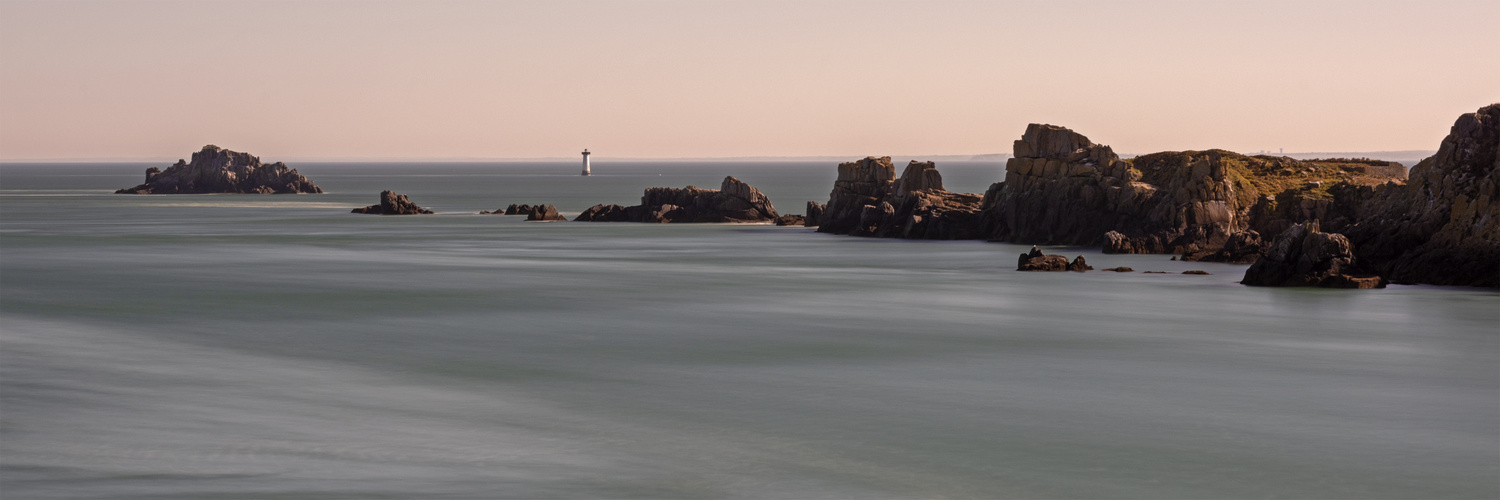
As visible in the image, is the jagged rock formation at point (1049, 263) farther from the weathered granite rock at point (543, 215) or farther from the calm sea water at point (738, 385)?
the weathered granite rock at point (543, 215)

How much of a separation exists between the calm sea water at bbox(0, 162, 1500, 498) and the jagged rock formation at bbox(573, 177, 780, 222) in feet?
148

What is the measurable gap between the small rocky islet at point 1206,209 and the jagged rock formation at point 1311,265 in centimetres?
5

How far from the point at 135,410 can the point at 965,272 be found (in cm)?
3800

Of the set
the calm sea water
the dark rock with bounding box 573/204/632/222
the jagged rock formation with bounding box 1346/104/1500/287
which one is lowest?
the calm sea water

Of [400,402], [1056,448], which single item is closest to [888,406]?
[1056,448]

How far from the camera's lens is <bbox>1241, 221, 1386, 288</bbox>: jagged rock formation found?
49.8m

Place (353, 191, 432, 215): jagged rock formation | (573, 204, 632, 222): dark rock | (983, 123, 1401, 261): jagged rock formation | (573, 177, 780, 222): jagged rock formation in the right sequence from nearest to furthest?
(983, 123, 1401, 261): jagged rock formation
(573, 177, 780, 222): jagged rock formation
(573, 204, 632, 222): dark rock
(353, 191, 432, 215): jagged rock formation

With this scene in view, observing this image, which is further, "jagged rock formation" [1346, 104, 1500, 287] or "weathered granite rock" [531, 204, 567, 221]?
"weathered granite rock" [531, 204, 567, 221]

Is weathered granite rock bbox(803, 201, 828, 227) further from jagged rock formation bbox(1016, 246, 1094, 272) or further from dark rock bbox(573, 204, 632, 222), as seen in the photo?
jagged rock formation bbox(1016, 246, 1094, 272)

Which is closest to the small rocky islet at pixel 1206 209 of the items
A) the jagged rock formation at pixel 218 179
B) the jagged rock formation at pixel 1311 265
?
the jagged rock formation at pixel 1311 265

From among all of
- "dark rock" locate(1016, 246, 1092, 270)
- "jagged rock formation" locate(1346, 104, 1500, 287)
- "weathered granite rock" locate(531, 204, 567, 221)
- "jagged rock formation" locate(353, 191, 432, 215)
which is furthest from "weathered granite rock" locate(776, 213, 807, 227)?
"jagged rock formation" locate(1346, 104, 1500, 287)

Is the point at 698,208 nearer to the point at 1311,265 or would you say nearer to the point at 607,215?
the point at 607,215

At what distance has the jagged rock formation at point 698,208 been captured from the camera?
345ft

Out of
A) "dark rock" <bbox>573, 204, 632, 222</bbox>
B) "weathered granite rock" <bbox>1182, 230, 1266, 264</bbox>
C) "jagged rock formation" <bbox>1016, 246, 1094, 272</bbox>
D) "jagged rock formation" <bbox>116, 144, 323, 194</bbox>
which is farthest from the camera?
"jagged rock formation" <bbox>116, 144, 323, 194</bbox>
